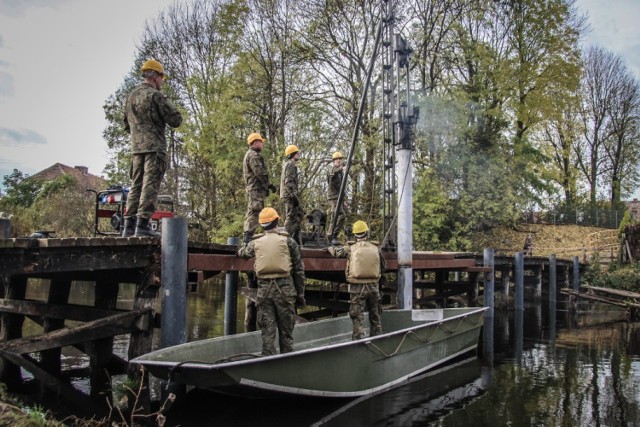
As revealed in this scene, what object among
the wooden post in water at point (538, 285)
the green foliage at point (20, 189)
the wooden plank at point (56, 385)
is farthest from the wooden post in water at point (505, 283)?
the green foliage at point (20, 189)

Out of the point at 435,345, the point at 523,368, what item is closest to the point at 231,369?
the point at 435,345

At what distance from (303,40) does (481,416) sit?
20.2 meters

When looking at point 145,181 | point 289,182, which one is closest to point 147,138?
point 145,181

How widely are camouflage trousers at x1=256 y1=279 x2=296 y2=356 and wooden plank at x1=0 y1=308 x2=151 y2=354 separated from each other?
4.43 ft

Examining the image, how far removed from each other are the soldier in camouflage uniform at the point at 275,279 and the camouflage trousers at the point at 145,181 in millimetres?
1295

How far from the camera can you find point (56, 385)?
755cm

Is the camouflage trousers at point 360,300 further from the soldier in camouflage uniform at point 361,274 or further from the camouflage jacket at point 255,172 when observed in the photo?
the camouflage jacket at point 255,172

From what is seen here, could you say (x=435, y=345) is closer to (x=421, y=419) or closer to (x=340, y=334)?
(x=340, y=334)

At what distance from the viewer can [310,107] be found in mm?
24688

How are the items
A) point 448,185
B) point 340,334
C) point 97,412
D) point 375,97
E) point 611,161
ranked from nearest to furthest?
point 97,412
point 340,334
point 375,97
point 448,185
point 611,161

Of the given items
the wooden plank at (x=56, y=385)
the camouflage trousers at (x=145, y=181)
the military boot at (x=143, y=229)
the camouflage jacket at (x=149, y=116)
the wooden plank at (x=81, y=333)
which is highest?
the camouflage jacket at (x=149, y=116)

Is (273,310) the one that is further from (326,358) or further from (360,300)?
(360,300)

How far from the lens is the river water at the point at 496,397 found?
7410mm

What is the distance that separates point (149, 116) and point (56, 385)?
366cm
